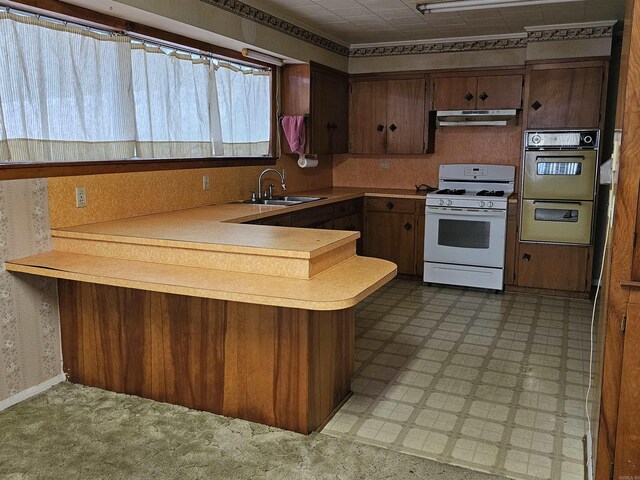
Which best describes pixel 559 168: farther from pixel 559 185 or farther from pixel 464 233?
pixel 464 233

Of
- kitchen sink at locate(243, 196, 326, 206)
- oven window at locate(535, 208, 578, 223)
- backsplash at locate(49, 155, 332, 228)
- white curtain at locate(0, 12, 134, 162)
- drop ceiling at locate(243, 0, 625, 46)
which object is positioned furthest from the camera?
oven window at locate(535, 208, 578, 223)

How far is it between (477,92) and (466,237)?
148cm

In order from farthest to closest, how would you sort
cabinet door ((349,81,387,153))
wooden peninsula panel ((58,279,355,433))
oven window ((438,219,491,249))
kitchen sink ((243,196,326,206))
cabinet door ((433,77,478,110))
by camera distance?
cabinet door ((349,81,387,153)) → cabinet door ((433,77,478,110)) → oven window ((438,219,491,249)) → kitchen sink ((243,196,326,206)) → wooden peninsula panel ((58,279,355,433))

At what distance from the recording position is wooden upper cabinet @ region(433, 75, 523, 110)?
5496mm

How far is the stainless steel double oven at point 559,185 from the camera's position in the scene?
5.01 m

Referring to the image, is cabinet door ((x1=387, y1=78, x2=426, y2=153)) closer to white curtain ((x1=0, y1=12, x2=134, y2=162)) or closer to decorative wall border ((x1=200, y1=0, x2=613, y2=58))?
decorative wall border ((x1=200, y1=0, x2=613, y2=58))

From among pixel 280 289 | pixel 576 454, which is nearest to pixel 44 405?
pixel 280 289

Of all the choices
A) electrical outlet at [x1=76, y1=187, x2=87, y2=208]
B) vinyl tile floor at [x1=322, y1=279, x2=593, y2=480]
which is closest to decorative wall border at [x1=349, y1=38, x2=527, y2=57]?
vinyl tile floor at [x1=322, y1=279, x2=593, y2=480]

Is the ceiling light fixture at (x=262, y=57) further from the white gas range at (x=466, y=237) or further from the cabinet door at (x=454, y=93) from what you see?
the white gas range at (x=466, y=237)

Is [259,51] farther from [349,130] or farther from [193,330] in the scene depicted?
[193,330]

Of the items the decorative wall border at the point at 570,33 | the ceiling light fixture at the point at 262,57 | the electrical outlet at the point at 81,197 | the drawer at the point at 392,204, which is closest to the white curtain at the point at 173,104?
the ceiling light fixture at the point at 262,57

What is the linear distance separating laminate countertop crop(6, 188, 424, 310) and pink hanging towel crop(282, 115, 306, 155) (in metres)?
2.11

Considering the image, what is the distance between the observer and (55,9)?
300cm

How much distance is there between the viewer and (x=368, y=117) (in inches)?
240
